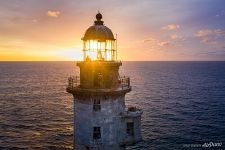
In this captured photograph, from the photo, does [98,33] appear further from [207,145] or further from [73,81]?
[207,145]

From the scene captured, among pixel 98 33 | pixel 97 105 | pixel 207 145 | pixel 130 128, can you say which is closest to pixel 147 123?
pixel 207 145

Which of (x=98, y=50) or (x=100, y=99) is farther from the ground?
(x=98, y=50)

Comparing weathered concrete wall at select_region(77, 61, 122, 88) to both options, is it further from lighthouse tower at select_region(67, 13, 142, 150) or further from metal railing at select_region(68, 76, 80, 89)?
metal railing at select_region(68, 76, 80, 89)

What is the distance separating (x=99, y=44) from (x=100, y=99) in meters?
4.09

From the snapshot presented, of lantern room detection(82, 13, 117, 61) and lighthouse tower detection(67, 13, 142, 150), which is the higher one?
lantern room detection(82, 13, 117, 61)

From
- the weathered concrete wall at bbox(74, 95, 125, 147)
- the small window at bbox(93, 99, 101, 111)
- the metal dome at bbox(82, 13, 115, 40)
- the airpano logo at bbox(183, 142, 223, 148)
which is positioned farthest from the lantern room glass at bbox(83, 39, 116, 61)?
the airpano logo at bbox(183, 142, 223, 148)

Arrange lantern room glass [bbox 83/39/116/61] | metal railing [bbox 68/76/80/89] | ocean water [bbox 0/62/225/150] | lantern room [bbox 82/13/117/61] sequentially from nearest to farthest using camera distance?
lantern room [bbox 82/13/117/61] < lantern room glass [bbox 83/39/116/61] < metal railing [bbox 68/76/80/89] < ocean water [bbox 0/62/225/150]

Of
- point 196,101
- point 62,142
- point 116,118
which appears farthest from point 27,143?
point 196,101

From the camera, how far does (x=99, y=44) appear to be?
21.5 meters

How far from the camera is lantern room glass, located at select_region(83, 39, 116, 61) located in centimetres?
2147

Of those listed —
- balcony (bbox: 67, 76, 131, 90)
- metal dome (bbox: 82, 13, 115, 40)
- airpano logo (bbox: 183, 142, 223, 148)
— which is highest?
metal dome (bbox: 82, 13, 115, 40)

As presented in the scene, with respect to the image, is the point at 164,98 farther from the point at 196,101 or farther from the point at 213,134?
the point at 213,134

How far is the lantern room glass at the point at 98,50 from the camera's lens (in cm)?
2147

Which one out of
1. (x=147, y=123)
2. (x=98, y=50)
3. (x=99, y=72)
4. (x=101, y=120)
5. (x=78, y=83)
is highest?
(x=98, y=50)
